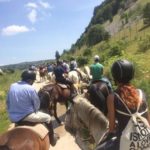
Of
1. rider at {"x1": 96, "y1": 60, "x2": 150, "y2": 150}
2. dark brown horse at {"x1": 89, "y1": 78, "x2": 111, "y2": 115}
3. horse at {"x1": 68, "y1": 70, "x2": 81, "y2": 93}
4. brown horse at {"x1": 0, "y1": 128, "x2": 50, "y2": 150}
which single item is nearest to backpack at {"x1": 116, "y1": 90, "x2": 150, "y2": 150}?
rider at {"x1": 96, "y1": 60, "x2": 150, "y2": 150}

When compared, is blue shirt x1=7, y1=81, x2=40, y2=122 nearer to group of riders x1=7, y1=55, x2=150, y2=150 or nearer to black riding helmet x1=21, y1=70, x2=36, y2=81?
group of riders x1=7, y1=55, x2=150, y2=150

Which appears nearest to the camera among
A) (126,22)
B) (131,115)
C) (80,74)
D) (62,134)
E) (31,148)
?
(131,115)

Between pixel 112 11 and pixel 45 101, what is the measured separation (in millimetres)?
136343

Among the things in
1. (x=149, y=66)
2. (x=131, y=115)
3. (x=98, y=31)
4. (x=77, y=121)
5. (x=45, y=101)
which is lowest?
(x=98, y=31)

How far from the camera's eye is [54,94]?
15867 millimetres

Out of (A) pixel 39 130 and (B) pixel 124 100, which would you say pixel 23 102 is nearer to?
(A) pixel 39 130

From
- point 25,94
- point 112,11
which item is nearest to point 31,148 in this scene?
point 25,94

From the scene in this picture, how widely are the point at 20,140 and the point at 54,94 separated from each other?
8164mm

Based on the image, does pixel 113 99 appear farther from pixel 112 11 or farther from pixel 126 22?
pixel 112 11

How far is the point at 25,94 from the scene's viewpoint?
325 inches

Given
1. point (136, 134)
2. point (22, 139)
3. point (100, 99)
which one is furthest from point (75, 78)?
point (136, 134)

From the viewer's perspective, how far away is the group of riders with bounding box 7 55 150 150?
4922 mm

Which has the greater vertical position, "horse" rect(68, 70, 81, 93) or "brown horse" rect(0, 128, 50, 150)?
"brown horse" rect(0, 128, 50, 150)

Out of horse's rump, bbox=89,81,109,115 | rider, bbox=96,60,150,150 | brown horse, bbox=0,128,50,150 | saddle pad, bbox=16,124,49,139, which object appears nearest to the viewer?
rider, bbox=96,60,150,150
